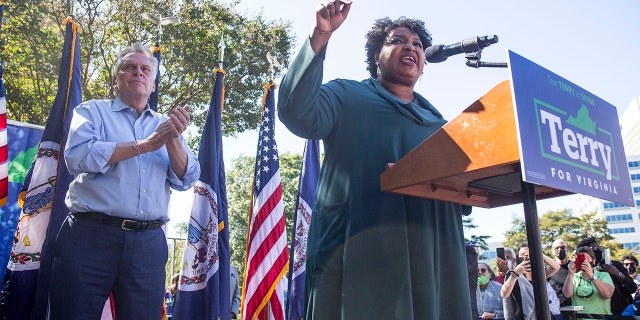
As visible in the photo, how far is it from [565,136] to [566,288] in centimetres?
547

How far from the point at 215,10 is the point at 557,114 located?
1238 cm

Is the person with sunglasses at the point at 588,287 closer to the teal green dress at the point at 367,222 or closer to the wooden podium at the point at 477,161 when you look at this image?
the teal green dress at the point at 367,222

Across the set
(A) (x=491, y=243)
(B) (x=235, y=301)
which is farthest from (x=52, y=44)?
(A) (x=491, y=243)

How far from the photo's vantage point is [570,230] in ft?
140

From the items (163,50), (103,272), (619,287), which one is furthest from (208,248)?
(163,50)

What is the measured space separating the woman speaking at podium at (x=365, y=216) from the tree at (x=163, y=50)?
10050mm

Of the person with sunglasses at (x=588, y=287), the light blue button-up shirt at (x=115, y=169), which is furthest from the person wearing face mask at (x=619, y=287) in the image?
the light blue button-up shirt at (x=115, y=169)

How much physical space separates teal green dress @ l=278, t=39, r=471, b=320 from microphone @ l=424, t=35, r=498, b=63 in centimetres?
80

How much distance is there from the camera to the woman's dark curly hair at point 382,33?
228 centimetres

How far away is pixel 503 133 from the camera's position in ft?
4.48

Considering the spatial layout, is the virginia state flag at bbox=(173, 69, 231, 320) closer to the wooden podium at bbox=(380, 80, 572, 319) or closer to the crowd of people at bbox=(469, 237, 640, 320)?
the crowd of people at bbox=(469, 237, 640, 320)

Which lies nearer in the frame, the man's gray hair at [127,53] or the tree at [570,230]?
the man's gray hair at [127,53]

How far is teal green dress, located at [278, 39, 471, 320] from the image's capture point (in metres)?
1.60

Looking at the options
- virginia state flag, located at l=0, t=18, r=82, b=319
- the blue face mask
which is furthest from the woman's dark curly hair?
the blue face mask
